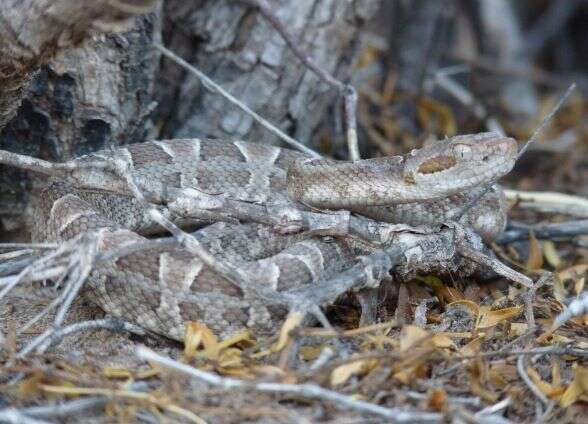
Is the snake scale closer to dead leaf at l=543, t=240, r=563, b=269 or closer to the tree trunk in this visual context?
the tree trunk

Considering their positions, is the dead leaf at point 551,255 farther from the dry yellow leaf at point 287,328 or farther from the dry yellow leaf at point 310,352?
the dry yellow leaf at point 287,328

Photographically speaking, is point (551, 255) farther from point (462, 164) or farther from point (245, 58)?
point (245, 58)

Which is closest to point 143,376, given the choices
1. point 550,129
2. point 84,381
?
point 84,381

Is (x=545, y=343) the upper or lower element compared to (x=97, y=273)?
lower

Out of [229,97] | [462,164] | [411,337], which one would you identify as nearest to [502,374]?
[411,337]

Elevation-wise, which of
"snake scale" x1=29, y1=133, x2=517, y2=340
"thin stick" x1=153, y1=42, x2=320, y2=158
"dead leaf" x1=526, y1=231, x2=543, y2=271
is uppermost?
"thin stick" x1=153, y1=42, x2=320, y2=158

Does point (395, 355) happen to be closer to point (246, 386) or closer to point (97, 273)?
point (246, 386)

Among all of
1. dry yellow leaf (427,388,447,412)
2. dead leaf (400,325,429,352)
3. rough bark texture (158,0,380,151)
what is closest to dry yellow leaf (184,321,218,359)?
dead leaf (400,325,429,352)

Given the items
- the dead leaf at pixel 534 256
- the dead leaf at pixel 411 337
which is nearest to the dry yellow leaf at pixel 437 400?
the dead leaf at pixel 411 337
